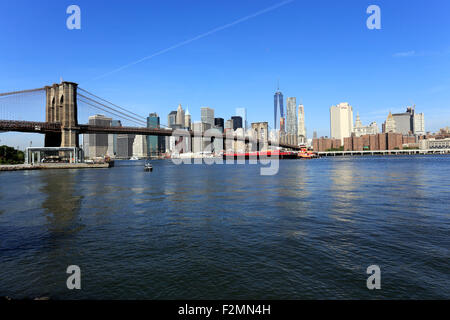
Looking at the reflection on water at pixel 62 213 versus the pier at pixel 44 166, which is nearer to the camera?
the reflection on water at pixel 62 213

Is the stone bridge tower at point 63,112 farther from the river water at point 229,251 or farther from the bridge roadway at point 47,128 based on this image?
the river water at point 229,251

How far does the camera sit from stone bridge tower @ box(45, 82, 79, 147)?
8719cm

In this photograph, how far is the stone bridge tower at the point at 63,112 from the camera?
87188mm

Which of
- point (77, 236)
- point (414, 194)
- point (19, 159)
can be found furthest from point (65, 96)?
point (414, 194)

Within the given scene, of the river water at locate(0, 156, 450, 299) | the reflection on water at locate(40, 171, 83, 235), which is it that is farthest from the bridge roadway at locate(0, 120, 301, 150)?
the river water at locate(0, 156, 450, 299)

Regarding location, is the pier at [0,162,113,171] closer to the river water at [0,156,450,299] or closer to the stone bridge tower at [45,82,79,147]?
the stone bridge tower at [45,82,79,147]

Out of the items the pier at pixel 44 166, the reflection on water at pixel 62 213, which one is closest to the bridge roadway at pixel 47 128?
the pier at pixel 44 166

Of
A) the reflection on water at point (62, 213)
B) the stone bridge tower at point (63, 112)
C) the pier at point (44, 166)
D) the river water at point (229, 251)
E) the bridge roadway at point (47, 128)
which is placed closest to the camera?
the river water at point (229, 251)

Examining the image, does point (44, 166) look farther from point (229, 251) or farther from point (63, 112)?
point (229, 251)
